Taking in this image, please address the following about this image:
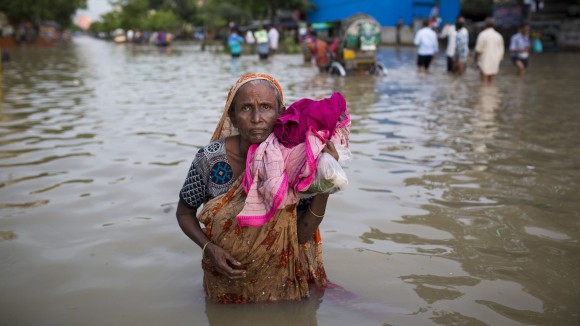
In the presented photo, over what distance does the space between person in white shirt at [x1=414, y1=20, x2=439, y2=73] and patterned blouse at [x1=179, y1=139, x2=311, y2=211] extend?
45.1 feet

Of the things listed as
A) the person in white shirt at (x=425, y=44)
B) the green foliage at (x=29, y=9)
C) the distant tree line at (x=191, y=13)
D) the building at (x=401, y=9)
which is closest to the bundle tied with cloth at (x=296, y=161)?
the person in white shirt at (x=425, y=44)

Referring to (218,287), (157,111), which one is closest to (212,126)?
(157,111)

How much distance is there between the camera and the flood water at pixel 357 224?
2.75 meters

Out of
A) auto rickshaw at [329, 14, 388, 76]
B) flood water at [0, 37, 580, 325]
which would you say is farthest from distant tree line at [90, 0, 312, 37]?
flood water at [0, 37, 580, 325]

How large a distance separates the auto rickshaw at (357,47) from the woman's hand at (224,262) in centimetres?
1227

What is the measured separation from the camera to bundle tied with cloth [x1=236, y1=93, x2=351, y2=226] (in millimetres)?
2207

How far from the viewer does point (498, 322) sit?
8.48ft

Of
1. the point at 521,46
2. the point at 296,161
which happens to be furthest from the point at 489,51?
the point at 296,161

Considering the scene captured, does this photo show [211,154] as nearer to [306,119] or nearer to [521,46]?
[306,119]

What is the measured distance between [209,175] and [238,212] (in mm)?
241

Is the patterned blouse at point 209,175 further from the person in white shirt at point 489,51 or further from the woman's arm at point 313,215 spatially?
the person in white shirt at point 489,51

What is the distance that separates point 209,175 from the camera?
2.52 m

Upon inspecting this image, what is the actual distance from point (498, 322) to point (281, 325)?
42.9 inches

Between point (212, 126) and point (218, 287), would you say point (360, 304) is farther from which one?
point (212, 126)
